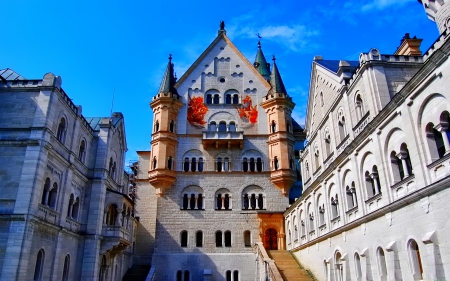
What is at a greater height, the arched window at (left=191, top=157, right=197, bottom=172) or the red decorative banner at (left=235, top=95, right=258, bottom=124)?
the red decorative banner at (left=235, top=95, right=258, bottom=124)

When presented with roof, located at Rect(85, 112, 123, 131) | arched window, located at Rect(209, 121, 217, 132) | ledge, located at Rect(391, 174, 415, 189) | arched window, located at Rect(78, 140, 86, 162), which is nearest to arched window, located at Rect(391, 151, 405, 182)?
ledge, located at Rect(391, 174, 415, 189)

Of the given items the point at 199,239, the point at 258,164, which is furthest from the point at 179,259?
the point at 258,164

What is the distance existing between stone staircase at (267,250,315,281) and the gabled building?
1.92 metres

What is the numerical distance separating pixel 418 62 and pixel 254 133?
2425 centimetres

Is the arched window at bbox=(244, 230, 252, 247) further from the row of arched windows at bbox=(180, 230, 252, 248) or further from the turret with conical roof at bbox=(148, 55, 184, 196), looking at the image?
the turret with conical roof at bbox=(148, 55, 184, 196)

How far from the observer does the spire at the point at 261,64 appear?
61.5 metres

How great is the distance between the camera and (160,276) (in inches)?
1412

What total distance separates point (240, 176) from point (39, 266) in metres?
23.3

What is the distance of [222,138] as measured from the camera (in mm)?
40844

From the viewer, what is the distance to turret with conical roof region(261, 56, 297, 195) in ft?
129

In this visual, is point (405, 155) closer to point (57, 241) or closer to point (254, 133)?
point (57, 241)

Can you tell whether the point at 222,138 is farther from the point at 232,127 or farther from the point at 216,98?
the point at 216,98

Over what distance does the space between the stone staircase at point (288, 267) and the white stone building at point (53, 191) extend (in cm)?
1390

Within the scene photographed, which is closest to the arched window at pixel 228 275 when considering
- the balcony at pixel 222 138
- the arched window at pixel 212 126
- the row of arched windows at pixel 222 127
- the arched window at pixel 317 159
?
the balcony at pixel 222 138
